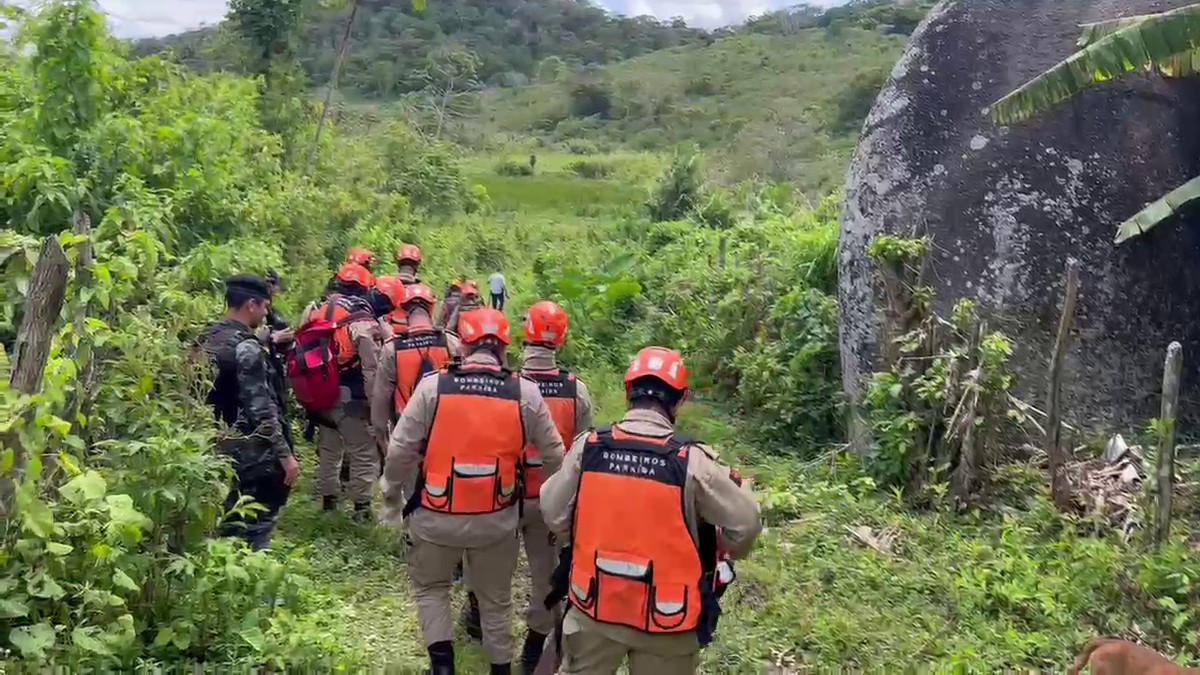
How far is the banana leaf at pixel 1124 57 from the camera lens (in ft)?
21.9

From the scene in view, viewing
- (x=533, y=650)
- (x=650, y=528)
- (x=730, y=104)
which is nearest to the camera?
(x=650, y=528)

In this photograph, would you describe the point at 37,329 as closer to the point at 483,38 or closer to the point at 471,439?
the point at 471,439

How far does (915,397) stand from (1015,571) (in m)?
1.73

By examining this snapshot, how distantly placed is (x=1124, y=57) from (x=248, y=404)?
5.85 m

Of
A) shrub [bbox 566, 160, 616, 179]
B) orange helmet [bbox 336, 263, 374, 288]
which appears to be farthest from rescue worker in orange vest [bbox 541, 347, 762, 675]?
shrub [bbox 566, 160, 616, 179]

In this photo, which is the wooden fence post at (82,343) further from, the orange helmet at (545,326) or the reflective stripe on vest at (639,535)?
the reflective stripe on vest at (639,535)

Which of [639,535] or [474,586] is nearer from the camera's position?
[639,535]

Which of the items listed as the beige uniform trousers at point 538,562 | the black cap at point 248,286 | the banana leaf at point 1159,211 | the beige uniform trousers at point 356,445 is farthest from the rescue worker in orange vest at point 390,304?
the banana leaf at point 1159,211

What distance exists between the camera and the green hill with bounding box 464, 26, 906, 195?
36500mm

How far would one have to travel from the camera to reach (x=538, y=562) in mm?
5859

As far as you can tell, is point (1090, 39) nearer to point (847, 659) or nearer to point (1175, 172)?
point (1175, 172)

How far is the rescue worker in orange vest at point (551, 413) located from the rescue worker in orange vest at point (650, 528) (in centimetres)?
147

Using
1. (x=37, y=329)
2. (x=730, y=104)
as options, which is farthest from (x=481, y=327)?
(x=730, y=104)

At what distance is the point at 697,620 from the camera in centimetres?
406
